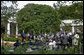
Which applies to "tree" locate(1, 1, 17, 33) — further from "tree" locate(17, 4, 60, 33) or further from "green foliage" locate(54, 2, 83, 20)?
"tree" locate(17, 4, 60, 33)

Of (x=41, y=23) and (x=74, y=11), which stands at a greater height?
(x=74, y=11)

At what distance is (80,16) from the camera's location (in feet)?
26.8

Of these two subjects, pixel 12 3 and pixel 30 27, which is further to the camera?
pixel 30 27

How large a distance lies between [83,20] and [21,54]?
2.55 metres

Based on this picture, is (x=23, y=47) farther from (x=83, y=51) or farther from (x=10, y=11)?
(x=83, y=51)

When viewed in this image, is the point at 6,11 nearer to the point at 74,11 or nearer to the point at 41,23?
the point at 74,11

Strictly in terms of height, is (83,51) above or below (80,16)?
below

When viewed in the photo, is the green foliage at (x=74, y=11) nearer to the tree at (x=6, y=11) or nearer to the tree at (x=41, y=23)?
the tree at (x=6, y=11)

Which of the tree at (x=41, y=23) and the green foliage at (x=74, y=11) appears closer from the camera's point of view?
the green foliage at (x=74, y=11)

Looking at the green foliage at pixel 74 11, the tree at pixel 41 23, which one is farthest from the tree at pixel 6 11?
the tree at pixel 41 23


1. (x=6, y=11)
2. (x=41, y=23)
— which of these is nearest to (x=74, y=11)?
(x=6, y=11)

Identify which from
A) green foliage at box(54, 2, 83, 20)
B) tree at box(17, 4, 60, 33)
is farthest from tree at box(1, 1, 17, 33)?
tree at box(17, 4, 60, 33)

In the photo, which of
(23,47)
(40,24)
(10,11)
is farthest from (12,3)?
(40,24)

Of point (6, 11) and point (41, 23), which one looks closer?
point (6, 11)
